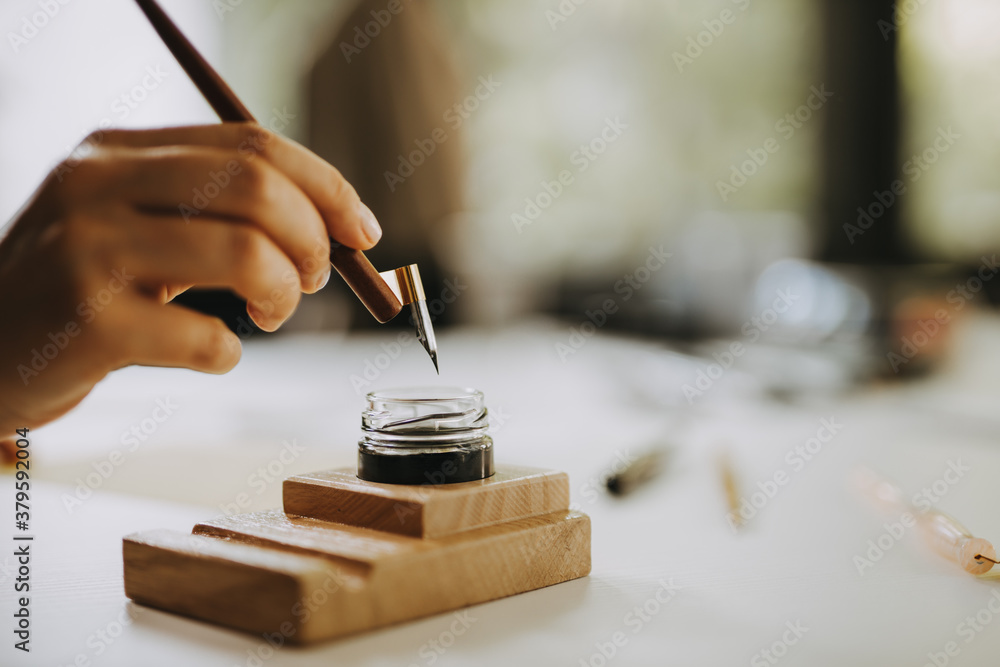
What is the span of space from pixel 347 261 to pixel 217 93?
0.16 m

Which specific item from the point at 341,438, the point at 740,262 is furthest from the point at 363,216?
the point at 740,262

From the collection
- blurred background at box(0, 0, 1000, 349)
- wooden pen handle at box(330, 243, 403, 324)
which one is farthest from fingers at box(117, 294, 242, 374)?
blurred background at box(0, 0, 1000, 349)

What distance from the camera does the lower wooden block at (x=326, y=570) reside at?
1.90ft

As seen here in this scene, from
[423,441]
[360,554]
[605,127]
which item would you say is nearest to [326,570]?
[360,554]

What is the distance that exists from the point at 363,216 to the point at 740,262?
341 cm

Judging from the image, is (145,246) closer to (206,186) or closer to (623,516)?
(206,186)

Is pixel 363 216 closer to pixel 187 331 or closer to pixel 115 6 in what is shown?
pixel 187 331

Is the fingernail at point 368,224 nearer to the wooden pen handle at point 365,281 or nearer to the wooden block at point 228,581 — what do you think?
the wooden pen handle at point 365,281

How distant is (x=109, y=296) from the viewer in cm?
64

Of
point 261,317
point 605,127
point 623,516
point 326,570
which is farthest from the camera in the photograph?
point 605,127

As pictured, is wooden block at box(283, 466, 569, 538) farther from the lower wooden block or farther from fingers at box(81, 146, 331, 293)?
fingers at box(81, 146, 331, 293)

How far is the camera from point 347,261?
71 cm

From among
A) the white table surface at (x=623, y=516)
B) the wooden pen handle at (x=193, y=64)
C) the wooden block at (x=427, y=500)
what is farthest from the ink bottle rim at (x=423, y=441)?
the wooden pen handle at (x=193, y=64)

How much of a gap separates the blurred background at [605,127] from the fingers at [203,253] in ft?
7.52
